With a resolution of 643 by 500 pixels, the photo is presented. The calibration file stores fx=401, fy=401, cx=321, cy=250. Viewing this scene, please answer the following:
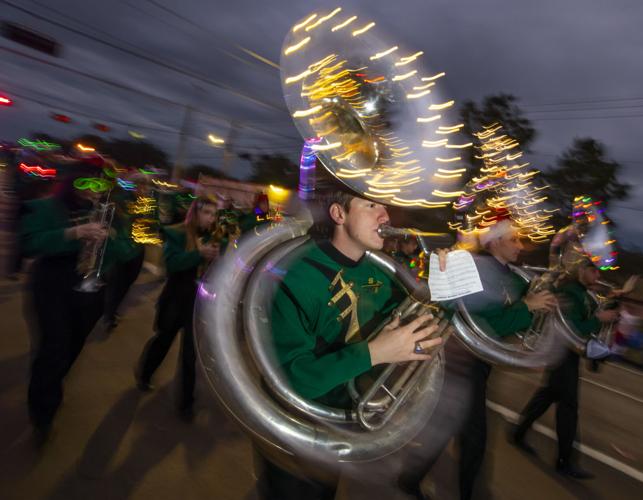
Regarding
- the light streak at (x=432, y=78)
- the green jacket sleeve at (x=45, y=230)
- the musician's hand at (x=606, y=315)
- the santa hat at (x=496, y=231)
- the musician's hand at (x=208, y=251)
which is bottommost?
the musician's hand at (x=606, y=315)

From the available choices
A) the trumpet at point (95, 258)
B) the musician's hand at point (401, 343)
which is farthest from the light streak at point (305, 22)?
the trumpet at point (95, 258)

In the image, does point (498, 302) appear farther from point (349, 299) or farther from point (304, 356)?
point (304, 356)

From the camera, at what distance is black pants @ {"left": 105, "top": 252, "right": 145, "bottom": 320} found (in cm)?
484

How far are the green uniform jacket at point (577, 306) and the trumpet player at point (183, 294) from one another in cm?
288

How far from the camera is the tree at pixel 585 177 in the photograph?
1955cm

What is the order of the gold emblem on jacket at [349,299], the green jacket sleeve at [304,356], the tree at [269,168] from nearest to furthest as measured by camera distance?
the green jacket sleeve at [304,356], the gold emblem on jacket at [349,299], the tree at [269,168]

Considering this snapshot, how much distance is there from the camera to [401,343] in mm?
1510

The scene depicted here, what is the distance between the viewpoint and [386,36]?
182 cm

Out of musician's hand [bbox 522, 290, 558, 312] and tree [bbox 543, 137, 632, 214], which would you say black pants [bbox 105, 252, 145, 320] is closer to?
musician's hand [bbox 522, 290, 558, 312]

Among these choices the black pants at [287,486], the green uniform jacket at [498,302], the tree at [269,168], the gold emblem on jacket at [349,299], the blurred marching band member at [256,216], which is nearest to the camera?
the black pants at [287,486]

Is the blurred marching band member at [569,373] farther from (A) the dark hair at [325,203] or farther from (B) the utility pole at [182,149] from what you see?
(B) the utility pole at [182,149]

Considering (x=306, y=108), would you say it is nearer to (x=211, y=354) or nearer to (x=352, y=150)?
(x=352, y=150)

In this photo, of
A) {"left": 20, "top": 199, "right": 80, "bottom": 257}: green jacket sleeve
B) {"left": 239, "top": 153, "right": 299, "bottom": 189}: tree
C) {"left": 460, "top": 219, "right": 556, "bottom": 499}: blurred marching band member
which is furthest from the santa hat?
{"left": 239, "top": 153, "right": 299, "bottom": 189}: tree

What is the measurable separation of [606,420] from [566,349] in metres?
2.66
